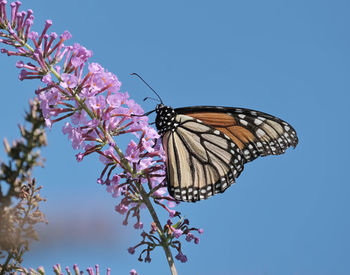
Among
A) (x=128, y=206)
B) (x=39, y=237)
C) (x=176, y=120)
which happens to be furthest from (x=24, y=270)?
(x=176, y=120)

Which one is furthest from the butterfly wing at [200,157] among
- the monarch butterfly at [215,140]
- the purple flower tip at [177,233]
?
the purple flower tip at [177,233]

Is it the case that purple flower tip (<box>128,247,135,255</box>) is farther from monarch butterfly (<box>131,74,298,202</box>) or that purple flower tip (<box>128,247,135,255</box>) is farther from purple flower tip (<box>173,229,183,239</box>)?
monarch butterfly (<box>131,74,298,202</box>)

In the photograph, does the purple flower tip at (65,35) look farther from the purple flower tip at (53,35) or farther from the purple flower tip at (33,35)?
the purple flower tip at (33,35)

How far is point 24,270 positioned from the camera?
10.9 ft

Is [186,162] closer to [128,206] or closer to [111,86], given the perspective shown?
[128,206]

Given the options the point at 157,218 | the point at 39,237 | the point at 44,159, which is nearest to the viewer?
the point at 157,218

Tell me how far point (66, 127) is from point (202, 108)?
141 centimetres

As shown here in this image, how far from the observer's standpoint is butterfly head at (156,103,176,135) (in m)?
4.05

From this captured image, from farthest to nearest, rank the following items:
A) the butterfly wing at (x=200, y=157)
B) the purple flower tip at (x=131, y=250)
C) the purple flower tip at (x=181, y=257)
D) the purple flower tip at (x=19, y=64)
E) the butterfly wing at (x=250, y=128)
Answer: the butterfly wing at (x=250, y=128) < the butterfly wing at (x=200, y=157) < the purple flower tip at (x=131, y=250) < the purple flower tip at (x=181, y=257) < the purple flower tip at (x=19, y=64)

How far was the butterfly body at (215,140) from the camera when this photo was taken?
394 centimetres

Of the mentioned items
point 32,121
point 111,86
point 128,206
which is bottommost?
point 128,206

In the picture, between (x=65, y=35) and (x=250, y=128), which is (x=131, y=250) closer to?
(x=250, y=128)

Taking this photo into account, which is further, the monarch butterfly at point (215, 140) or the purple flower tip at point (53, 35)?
the monarch butterfly at point (215, 140)

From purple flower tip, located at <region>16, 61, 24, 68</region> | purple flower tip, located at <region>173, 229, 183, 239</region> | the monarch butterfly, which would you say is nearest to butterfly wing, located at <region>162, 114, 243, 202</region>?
the monarch butterfly
